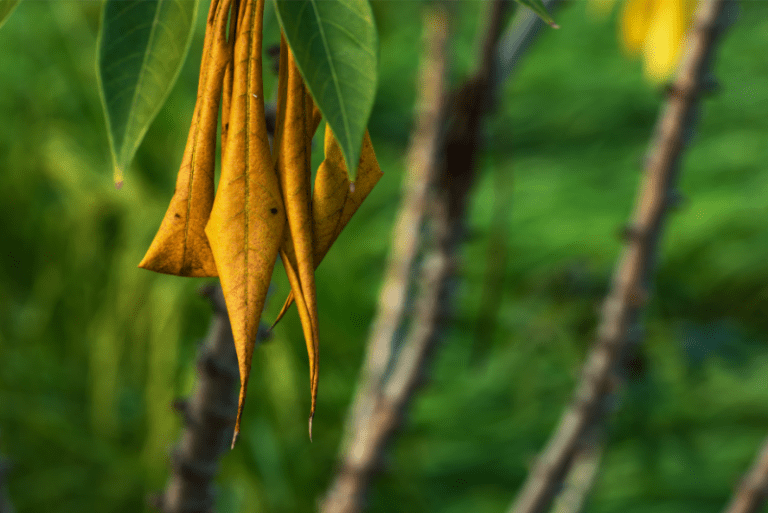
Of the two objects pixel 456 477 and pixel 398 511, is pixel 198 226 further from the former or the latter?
pixel 456 477

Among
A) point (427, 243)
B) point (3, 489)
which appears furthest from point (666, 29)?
point (3, 489)

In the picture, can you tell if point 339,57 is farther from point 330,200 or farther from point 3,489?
point 3,489

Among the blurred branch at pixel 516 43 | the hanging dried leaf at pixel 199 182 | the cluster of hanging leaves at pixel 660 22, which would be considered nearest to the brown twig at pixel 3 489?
the hanging dried leaf at pixel 199 182

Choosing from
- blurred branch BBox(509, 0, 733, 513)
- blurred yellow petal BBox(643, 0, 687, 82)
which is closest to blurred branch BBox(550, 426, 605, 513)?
blurred branch BBox(509, 0, 733, 513)

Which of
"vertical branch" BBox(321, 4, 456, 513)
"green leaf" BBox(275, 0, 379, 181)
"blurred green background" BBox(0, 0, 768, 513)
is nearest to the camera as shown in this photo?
"green leaf" BBox(275, 0, 379, 181)

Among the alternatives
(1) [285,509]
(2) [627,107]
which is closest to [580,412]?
(1) [285,509]

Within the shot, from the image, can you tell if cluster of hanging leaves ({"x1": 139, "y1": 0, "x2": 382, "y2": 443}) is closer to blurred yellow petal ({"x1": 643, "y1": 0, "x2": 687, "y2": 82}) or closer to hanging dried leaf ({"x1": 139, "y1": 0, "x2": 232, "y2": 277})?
hanging dried leaf ({"x1": 139, "y1": 0, "x2": 232, "y2": 277})
